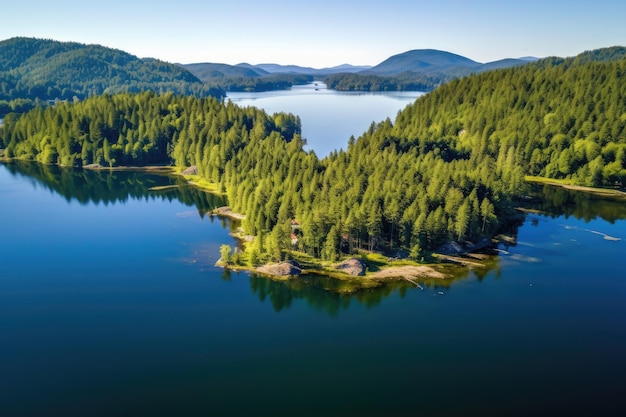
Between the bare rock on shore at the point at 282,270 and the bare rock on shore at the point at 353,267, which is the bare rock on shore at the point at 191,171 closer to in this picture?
the bare rock on shore at the point at 282,270

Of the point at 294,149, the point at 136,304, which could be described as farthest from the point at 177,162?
the point at 136,304

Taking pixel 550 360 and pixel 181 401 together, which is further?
pixel 550 360

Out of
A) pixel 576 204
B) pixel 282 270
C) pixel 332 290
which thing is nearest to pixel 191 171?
pixel 282 270

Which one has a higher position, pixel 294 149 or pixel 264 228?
pixel 294 149

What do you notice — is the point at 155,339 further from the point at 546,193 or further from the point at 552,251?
the point at 546,193

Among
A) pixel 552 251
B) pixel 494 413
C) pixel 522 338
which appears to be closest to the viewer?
pixel 494 413

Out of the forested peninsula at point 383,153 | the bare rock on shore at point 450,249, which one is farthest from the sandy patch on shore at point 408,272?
the bare rock on shore at point 450,249

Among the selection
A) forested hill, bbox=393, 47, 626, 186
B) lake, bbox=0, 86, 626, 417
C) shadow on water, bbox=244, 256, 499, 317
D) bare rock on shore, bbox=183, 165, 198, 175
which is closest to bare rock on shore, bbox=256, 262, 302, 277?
shadow on water, bbox=244, 256, 499, 317

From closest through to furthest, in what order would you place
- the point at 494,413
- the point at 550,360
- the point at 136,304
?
the point at 494,413 < the point at 550,360 < the point at 136,304
